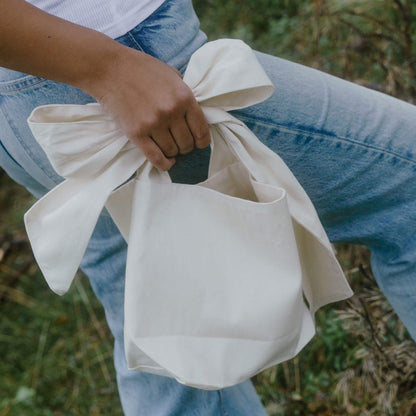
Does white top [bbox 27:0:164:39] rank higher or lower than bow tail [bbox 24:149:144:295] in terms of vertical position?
higher

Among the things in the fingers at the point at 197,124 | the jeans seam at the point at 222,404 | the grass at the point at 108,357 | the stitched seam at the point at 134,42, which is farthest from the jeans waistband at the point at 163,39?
the grass at the point at 108,357

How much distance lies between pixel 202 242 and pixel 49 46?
14.6 inches

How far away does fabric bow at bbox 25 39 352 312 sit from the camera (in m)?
0.86

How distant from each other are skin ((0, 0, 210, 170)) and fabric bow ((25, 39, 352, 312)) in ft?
0.19

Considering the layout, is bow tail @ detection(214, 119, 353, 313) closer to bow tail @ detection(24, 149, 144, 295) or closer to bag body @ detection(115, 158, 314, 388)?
bag body @ detection(115, 158, 314, 388)

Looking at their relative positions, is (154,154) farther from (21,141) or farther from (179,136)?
(21,141)

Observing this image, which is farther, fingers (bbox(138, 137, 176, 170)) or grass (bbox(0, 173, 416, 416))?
grass (bbox(0, 173, 416, 416))

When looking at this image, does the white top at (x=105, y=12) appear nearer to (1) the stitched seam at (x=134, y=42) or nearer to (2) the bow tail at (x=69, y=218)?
(1) the stitched seam at (x=134, y=42)

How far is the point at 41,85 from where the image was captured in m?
0.88

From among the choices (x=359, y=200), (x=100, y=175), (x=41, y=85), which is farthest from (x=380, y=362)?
(x=41, y=85)

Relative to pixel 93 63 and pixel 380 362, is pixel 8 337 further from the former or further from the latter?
pixel 93 63

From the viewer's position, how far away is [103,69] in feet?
2.62

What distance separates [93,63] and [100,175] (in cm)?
19

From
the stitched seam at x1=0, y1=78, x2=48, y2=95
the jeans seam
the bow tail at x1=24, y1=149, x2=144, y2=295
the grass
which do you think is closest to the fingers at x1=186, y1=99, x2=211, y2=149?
the bow tail at x1=24, y1=149, x2=144, y2=295
